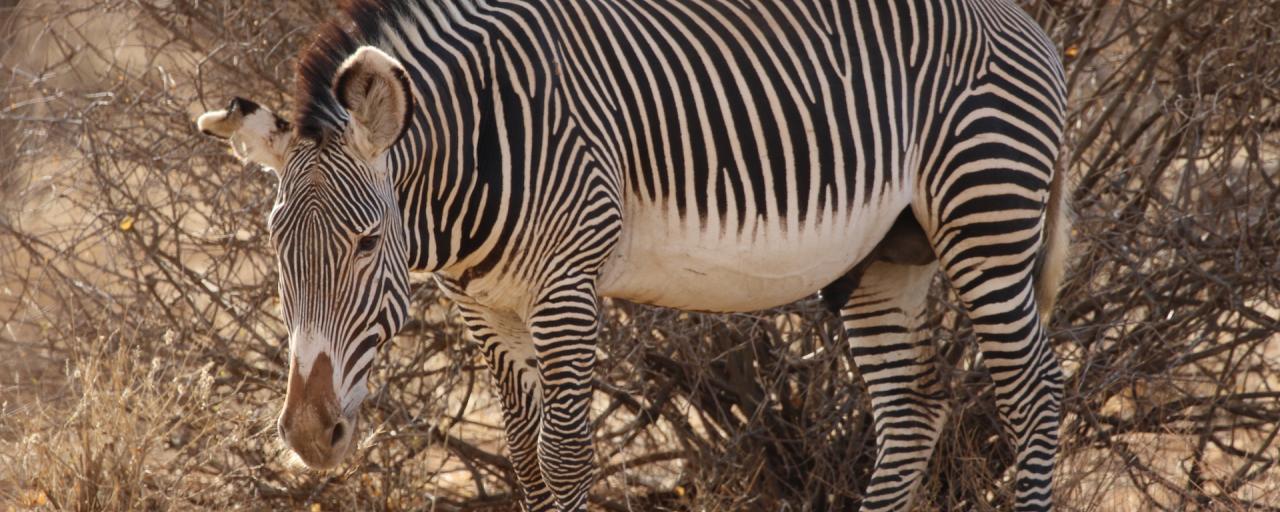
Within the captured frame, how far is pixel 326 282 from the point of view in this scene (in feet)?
9.50

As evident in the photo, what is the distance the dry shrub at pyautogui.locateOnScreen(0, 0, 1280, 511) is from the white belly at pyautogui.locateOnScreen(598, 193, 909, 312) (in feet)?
3.14

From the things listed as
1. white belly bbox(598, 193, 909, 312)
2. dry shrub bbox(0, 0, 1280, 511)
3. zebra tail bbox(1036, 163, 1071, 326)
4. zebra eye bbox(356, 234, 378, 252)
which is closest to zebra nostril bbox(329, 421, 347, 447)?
zebra eye bbox(356, 234, 378, 252)

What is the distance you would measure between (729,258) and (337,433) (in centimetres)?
134

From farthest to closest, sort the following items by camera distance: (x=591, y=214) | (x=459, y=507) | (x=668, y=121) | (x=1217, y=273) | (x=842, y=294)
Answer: (x=459, y=507) → (x=1217, y=273) → (x=842, y=294) → (x=668, y=121) → (x=591, y=214)

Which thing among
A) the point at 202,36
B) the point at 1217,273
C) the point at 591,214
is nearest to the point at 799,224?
the point at 591,214

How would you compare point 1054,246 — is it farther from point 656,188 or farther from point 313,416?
point 313,416

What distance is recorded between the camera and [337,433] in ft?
9.55

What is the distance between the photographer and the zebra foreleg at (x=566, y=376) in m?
3.43

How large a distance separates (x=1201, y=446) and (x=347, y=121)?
140 inches

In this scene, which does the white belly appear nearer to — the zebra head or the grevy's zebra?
the grevy's zebra

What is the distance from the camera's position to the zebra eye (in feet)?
9.77

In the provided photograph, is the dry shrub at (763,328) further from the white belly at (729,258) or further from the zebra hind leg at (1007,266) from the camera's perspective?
the white belly at (729,258)

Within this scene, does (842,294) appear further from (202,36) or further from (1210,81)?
(202,36)

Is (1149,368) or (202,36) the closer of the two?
(1149,368)
